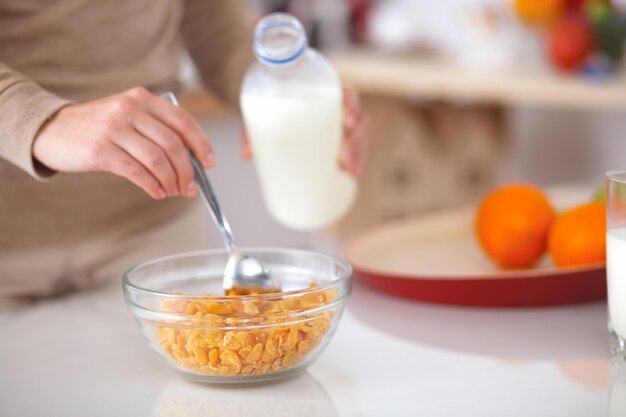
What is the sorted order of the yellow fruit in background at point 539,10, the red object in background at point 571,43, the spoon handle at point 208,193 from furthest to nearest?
the yellow fruit in background at point 539,10
the red object in background at point 571,43
the spoon handle at point 208,193

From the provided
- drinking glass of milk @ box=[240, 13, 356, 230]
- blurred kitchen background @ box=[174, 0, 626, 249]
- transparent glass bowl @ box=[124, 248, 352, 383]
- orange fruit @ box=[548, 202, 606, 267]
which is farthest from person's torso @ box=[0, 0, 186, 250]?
blurred kitchen background @ box=[174, 0, 626, 249]

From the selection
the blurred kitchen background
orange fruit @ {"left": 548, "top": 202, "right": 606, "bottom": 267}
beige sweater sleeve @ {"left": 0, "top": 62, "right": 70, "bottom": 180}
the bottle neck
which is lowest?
the blurred kitchen background

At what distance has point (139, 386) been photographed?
80 cm

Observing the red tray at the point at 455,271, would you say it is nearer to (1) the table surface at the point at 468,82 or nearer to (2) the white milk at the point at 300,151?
(2) the white milk at the point at 300,151

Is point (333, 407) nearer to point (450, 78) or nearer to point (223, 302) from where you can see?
point (223, 302)

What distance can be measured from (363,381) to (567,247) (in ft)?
1.01

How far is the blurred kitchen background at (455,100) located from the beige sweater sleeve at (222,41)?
99 cm

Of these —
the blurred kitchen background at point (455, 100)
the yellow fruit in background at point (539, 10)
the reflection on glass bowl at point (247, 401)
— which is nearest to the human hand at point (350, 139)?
the reflection on glass bowl at point (247, 401)

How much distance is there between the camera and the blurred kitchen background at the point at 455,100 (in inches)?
93.7

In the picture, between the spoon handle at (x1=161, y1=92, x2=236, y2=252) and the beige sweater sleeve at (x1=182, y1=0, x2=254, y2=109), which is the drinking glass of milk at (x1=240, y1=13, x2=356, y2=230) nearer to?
the spoon handle at (x1=161, y1=92, x2=236, y2=252)

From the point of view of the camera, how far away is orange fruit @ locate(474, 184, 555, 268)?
102 cm

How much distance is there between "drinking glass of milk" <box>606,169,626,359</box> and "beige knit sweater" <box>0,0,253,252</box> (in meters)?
0.61

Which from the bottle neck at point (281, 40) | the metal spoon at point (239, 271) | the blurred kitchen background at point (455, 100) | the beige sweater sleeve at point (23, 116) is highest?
the bottle neck at point (281, 40)

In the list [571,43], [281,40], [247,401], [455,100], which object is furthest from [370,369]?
[455,100]
